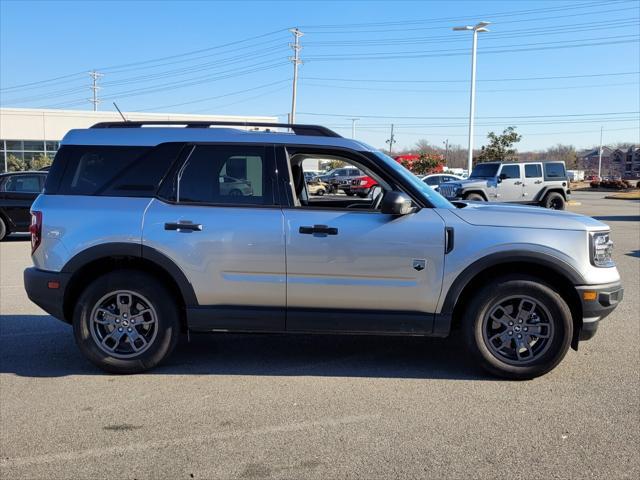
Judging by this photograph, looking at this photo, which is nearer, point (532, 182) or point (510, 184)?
point (510, 184)

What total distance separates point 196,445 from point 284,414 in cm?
70

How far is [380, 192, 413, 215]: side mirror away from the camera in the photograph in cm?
452

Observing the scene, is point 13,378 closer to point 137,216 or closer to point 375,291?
point 137,216

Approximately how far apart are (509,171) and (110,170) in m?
19.5

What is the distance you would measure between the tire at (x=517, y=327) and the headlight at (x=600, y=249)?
442 millimetres

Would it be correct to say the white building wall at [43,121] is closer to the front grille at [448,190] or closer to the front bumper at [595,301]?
the front grille at [448,190]

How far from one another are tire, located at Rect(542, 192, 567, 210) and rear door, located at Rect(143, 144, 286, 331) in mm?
19577

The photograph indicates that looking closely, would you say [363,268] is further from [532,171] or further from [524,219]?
[532,171]

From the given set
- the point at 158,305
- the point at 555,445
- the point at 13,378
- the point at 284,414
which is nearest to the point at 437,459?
the point at 555,445

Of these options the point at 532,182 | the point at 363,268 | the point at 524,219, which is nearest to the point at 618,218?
the point at 532,182

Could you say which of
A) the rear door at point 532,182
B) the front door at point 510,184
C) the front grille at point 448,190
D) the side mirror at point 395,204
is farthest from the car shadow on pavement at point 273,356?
the rear door at point 532,182

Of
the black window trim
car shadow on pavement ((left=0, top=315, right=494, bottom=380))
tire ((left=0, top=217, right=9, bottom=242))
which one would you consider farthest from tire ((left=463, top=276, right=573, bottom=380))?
tire ((left=0, top=217, right=9, bottom=242))

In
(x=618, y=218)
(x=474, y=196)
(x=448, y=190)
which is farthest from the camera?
(x=448, y=190)

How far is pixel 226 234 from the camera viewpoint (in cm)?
464
